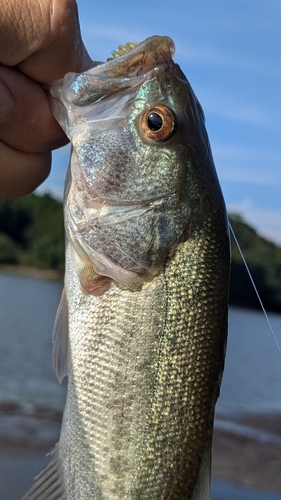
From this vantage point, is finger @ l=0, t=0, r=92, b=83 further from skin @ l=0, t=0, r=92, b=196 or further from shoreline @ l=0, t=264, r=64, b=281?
shoreline @ l=0, t=264, r=64, b=281

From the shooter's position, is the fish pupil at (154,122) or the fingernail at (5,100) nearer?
the fingernail at (5,100)

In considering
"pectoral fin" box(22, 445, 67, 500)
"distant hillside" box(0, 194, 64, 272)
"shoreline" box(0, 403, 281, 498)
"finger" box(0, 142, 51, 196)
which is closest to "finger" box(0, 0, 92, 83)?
"finger" box(0, 142, 51, 196)

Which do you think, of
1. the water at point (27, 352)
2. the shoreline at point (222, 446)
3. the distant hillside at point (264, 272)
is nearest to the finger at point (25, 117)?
the shoreline at point (222, 446)

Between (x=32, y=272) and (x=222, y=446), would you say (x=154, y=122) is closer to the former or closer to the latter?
(x=222, y=446)

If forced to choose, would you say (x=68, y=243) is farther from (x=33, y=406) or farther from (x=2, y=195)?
(x=33, y=406)

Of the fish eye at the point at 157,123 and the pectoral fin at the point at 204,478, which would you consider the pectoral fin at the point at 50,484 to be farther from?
the fish eye at the point at 157,123

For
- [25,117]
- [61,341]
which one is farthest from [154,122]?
[61,341]
